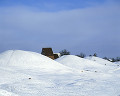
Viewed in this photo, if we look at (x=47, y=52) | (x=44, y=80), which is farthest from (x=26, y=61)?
(x=47, y=52)

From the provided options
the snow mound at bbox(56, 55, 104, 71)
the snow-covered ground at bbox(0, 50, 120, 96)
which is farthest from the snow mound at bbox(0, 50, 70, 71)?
the snow mound at bbox(56, 55, 104, 71)

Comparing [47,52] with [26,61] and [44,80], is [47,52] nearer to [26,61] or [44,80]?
[26,61]

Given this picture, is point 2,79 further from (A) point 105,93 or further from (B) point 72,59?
(B) point 72,59

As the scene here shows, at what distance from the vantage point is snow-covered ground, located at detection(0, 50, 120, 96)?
6.91 meters

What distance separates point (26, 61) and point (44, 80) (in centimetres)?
461

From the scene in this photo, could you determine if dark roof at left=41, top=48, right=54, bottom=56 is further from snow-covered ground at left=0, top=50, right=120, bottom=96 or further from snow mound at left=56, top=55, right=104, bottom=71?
snow-covered ground at left=0, top=50, right=120, bottom=96

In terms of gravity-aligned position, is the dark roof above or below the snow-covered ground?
above

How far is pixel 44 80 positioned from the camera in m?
9.30

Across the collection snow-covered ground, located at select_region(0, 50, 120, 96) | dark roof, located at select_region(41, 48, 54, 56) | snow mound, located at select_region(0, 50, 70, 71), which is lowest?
snow-covered ground, located at select_region(0, 50, 120, 96)

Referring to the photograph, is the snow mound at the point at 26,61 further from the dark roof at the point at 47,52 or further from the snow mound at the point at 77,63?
the dark roof at the point at 47,52

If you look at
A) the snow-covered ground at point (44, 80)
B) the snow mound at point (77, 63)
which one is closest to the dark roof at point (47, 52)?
the snow mound at point (77, 63)

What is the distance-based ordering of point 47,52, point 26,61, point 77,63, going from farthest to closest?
point 47,52 → point 77,63 → point 26,61

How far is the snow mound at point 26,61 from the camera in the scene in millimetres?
13063

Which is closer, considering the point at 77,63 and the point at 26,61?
the point at 26,61
